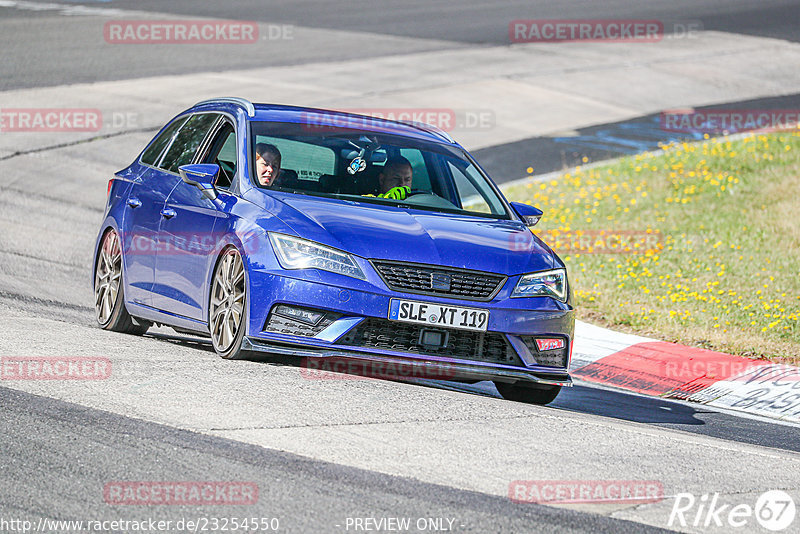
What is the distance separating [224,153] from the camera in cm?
862

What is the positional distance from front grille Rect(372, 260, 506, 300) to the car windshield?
96cm

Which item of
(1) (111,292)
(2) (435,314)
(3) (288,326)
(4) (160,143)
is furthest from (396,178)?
(1) (111,292)

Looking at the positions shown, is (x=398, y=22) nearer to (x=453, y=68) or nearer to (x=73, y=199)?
(x=453, y=68)

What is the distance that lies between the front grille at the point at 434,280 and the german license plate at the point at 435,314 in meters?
0.08

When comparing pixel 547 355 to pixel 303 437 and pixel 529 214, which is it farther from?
pixel 303 437

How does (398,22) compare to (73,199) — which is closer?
(73,199)

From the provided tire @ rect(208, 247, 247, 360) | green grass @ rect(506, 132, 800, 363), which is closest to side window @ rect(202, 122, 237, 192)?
tire @ rect(208, 247, 247, 360)

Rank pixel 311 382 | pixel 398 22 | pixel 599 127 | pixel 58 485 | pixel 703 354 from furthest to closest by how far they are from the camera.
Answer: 1. pixel 398 22
2. pixel 599 127
3. pixel 703 354
4. pixel 311 382
5. pixel 58 485

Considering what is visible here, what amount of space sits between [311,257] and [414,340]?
0.75m

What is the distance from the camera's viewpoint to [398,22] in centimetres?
3075

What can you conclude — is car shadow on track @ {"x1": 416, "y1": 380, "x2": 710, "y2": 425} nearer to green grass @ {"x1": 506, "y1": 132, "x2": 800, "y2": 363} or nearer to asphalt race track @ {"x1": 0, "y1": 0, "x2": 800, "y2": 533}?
asphalt race track @ {"x1": 0, "y1": 0, "x2": 800, "y2": 533}

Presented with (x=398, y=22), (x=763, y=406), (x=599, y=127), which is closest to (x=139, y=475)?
(x=763, y=406)

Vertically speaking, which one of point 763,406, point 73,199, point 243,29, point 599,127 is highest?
point 243,29

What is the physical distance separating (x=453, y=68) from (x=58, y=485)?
20.9 m
